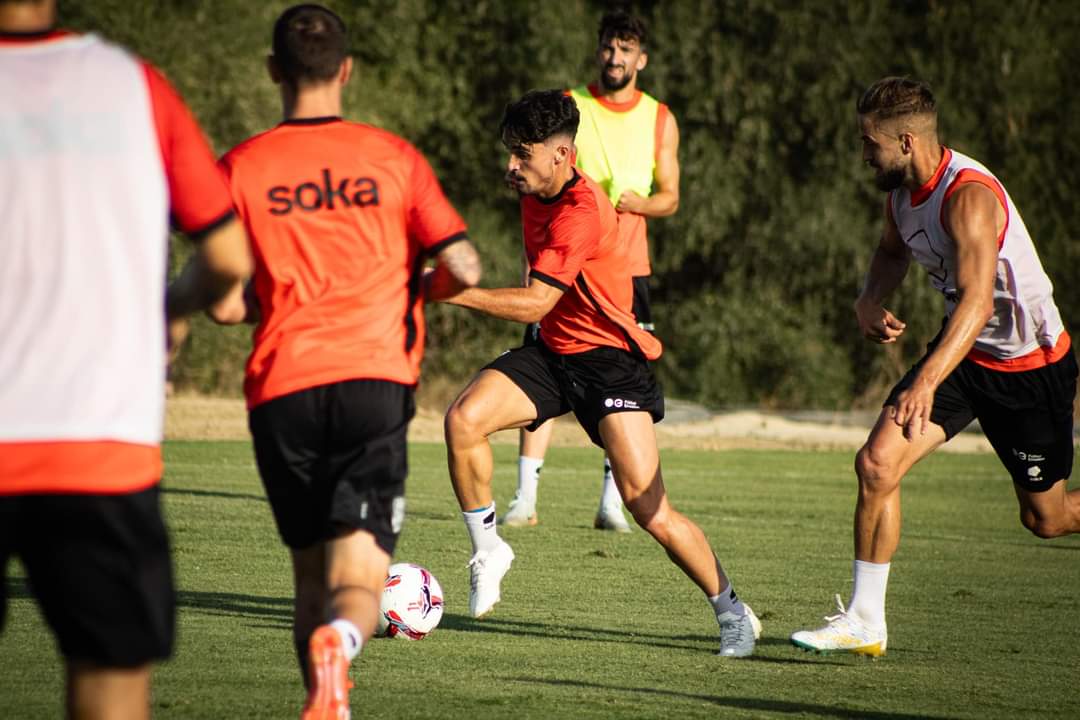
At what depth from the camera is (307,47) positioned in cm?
454

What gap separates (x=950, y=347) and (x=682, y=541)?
4.62 ft

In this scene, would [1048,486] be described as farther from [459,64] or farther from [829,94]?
[459,64]

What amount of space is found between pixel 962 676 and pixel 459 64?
2224 cm

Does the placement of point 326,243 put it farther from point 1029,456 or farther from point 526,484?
point 526,484

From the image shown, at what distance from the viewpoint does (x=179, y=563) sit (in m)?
8.71

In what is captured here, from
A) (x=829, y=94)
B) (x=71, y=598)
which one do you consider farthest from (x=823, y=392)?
(x=71, y=598)

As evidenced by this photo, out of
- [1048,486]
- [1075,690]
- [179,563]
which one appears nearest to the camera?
[1075,690]

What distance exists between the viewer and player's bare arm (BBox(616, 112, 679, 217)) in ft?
33.8

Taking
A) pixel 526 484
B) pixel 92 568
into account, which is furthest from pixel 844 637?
pixel 526 484

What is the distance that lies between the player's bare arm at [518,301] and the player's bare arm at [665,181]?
3.74m

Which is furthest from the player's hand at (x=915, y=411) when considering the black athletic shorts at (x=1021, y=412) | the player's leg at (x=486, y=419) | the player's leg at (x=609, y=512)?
the player's leg at (x=609, y=512)

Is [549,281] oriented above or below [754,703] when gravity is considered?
above

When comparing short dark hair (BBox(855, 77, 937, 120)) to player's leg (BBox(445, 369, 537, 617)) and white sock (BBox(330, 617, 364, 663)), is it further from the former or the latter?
white sock (BBox(330, 617, 364, 663))

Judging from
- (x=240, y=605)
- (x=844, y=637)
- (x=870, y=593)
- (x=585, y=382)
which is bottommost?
(x=240, y=605)
